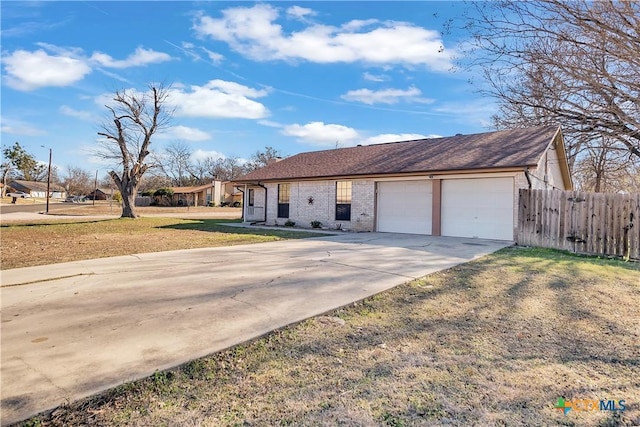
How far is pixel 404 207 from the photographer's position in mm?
15242

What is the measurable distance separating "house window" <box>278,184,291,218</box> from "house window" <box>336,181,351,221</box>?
3.38 meters

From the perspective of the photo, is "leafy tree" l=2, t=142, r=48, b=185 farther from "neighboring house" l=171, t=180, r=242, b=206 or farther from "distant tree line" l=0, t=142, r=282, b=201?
"neighboring house" l=171, t=180, r=242, b=206

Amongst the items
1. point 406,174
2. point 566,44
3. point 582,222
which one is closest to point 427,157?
point 406,174

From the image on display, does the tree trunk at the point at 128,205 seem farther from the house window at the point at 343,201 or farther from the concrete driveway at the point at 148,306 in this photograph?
the concrete driveway at the point at 148,306

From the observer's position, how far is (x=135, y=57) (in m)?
16.8

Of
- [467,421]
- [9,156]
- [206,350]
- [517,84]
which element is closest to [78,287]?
[206,350]

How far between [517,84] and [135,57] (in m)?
16.3

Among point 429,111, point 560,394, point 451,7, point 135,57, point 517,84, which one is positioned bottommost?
point 560,394

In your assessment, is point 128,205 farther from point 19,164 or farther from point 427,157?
point 19,164

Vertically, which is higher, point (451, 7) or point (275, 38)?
point (275, 38)

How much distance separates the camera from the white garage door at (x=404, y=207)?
14531 mm

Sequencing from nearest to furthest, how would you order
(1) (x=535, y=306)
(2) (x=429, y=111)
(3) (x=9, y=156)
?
1. (1) (x=535, y=306)
2. (2) (x=429, y=111)
3. (3) (x=9, y=156)

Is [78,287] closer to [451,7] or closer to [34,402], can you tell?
[34,402]

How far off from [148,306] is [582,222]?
11.1 metres
